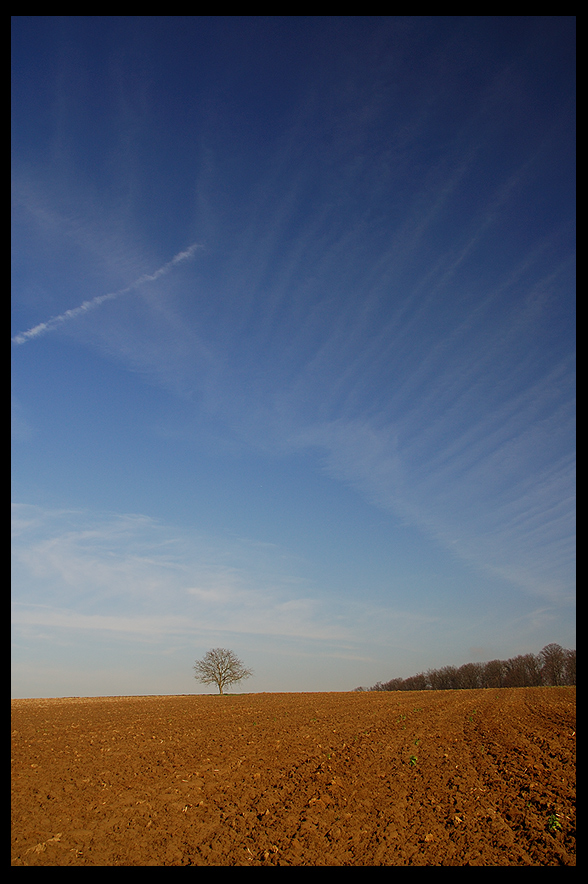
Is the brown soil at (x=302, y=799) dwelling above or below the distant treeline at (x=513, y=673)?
above

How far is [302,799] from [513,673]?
15720 centimetres

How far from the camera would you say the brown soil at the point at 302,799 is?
10211 millimetres

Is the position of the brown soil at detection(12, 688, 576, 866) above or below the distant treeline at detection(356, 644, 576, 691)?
above

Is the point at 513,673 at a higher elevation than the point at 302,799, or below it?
below

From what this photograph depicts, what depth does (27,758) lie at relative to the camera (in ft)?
65.4

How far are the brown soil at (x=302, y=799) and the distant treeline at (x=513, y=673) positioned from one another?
411ft

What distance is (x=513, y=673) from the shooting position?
14162 cm

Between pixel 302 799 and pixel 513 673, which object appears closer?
pixel 302 799

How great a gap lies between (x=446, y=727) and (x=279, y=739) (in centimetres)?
962

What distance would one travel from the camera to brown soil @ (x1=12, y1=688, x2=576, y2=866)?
10211 millimetres

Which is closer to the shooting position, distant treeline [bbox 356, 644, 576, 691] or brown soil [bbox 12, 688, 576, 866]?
brown soil [bbox 12, 688, 576, 866]

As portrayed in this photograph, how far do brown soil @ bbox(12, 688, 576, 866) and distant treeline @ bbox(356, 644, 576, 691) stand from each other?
411 ft
